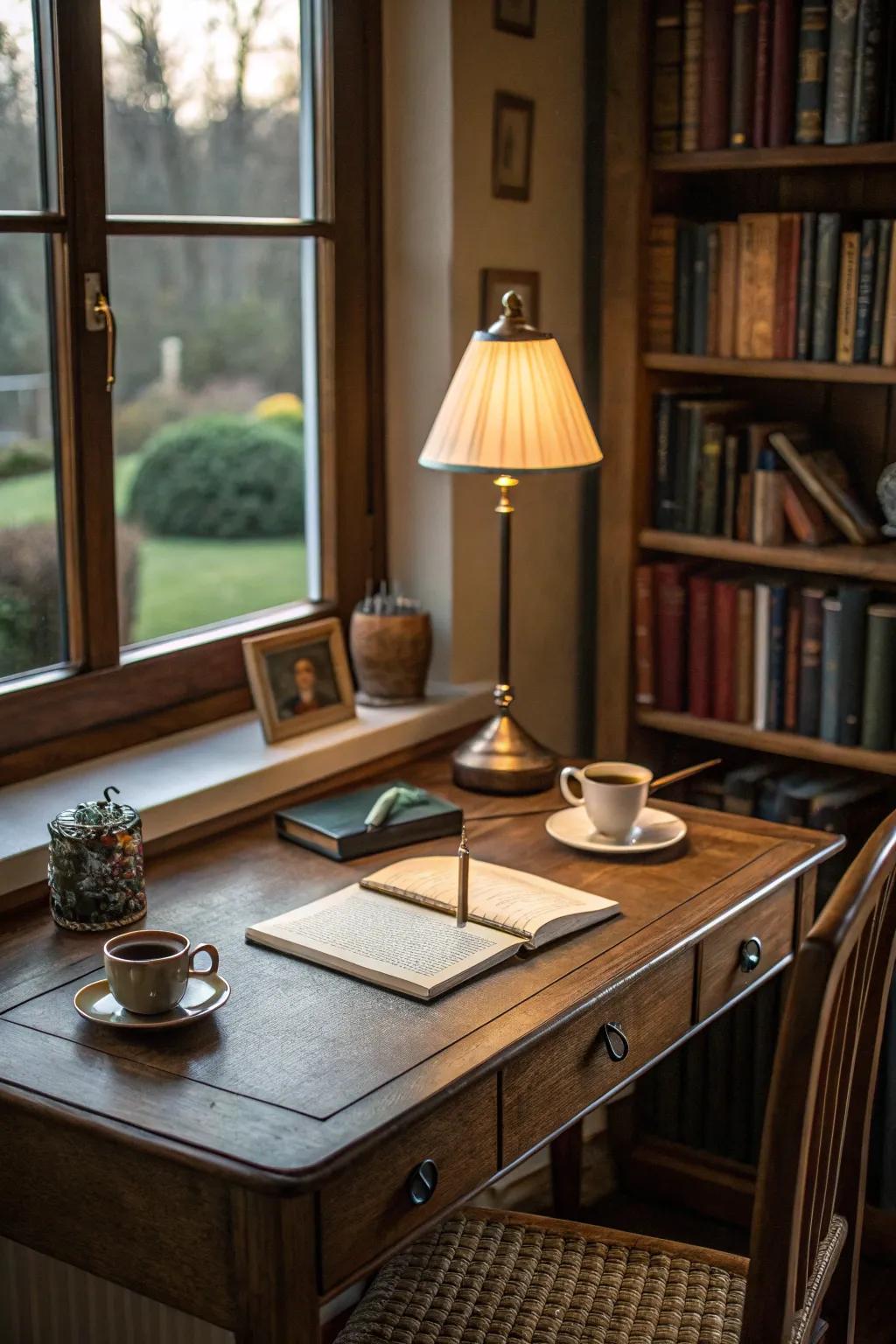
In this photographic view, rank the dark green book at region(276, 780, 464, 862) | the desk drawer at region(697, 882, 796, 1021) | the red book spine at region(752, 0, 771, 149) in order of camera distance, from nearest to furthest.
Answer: the desk drawer at region(697, 882, 796, 1021), the dark green book at region(276, 780, 464, 862), the red book spine at region(752, 0, 771, 149)

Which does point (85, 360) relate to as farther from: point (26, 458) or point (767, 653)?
point (767, 653)

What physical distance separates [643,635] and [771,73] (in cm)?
89

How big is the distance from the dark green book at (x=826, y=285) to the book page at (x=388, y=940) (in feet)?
3.79

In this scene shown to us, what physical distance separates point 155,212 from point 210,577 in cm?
60

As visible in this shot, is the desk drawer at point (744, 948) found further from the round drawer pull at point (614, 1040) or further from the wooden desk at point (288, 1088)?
the round drawer pull at point (614, 1040)

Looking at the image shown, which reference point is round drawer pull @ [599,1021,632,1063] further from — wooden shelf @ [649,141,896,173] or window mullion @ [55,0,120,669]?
wooden shelf @ [649,141,896,173]

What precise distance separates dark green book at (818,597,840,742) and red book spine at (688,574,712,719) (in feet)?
0.67

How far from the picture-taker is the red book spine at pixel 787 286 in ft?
7.85

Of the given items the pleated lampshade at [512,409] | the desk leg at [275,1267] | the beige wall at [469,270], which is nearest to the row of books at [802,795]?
the beige wall at [469,270]

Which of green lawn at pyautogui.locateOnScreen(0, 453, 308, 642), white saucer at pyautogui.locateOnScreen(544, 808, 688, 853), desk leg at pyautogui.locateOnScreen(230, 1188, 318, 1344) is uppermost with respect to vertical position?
green lawn at pyautogui.locateOnScreen(0, 453, 308, 642)

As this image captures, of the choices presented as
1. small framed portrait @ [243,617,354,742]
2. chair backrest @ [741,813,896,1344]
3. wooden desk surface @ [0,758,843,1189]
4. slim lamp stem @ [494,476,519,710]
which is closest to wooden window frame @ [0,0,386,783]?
small framed portrait @ [243,617,354,742]

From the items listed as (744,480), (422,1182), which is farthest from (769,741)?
(422,1182)

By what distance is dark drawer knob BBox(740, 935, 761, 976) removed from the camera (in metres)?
1.89

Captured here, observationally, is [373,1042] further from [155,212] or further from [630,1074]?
[155,212]
